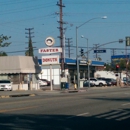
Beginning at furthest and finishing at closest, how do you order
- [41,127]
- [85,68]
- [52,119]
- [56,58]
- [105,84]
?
[85,68], [105,84], [56,58], [52,119], [41,127]

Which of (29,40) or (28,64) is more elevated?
(29,40)

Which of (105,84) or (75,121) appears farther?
(105,84)

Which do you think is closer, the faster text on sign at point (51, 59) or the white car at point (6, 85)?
the white car at point (6, 85)

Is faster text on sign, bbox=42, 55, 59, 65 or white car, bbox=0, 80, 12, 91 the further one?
faster text on sign, bbox=42, 55, 59, 65

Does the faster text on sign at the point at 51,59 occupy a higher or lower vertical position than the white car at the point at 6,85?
higher

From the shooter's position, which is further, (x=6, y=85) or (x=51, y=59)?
(x=51, y=59)

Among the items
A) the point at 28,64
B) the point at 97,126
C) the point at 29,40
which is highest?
the point at 29,40

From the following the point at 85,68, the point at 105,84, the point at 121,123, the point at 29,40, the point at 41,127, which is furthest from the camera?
the point at 29,40

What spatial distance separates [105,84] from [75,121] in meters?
67.1

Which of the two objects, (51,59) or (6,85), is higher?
(51,59)

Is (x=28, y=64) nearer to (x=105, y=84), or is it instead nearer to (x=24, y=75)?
(x=24, y=75)

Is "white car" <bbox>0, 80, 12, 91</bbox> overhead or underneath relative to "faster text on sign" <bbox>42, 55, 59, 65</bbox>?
underneath

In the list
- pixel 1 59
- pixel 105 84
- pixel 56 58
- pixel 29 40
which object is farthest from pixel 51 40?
pixel 29 40

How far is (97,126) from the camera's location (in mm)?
16312
